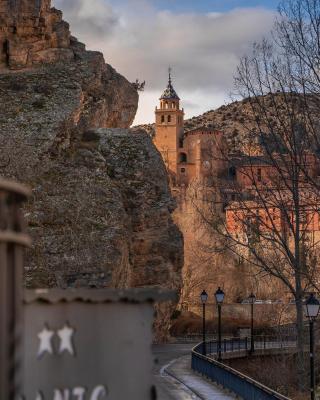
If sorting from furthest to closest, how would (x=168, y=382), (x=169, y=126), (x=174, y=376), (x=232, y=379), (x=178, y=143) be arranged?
(x=169, y=126), (x=178, y=143), (x=174, y=376), (x=168, y=382), (x=232, y=379)

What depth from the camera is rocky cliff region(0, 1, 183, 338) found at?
3572 cm

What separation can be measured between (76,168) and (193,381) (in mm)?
14650

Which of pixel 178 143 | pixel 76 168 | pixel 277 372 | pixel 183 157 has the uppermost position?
pixel 178 143

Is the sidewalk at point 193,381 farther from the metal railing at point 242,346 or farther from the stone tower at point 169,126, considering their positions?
the stone tower at point 169,126

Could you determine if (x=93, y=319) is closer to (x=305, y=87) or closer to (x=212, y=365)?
(x=305, y=87)

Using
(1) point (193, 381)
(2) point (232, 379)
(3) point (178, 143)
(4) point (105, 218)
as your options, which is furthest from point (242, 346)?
(3) point (178, 143)

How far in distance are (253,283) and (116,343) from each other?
63.8 metres

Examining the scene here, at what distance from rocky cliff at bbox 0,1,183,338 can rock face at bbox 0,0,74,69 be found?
2.2 inches

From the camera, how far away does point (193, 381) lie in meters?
29.6

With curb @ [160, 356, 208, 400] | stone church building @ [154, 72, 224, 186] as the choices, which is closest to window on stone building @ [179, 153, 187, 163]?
stone church building @ [154, 72, 224, 186]

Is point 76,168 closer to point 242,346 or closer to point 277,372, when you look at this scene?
point 242,346

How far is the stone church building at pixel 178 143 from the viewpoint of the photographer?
17888 centimetres

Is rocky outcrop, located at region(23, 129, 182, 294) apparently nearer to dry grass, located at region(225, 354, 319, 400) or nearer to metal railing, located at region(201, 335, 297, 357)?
metal railing, located at region(201, 335, 297, 357)

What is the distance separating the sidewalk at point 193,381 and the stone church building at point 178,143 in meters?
135
